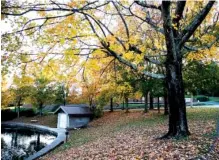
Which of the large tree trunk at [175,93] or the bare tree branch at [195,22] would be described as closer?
the bare tree branch at [195,22]

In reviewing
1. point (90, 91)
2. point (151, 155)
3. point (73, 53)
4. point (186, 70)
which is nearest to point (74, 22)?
point (73, 53)

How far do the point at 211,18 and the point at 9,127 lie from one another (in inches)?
1393

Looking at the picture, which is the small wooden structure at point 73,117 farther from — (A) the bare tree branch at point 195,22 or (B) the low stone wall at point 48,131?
(A) the bare tree branch at point 195,22

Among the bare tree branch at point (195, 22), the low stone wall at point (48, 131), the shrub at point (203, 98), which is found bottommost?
the low stone wall at point (48, 131)

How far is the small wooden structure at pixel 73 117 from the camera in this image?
36.0 metres

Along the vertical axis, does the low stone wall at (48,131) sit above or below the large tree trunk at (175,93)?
below

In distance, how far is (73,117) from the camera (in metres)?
36.6

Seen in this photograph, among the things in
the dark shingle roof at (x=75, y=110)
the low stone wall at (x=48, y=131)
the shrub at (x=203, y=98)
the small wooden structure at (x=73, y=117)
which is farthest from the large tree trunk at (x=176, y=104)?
the shrub at (x=203, y=98)

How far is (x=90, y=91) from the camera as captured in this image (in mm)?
37500

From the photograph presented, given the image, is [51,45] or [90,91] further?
[90,91]

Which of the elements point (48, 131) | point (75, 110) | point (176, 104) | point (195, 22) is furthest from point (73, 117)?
point (195, 22)

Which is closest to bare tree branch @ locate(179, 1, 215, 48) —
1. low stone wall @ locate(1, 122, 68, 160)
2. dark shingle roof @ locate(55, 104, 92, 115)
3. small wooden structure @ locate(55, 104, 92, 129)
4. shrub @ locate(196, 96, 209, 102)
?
low stone wall @ locate(1, 122, 68, 160)

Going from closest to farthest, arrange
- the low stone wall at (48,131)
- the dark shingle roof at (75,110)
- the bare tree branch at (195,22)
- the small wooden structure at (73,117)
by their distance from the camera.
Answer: the bare tree branch at (195,22)
the low stone wall at (48,131)
the small wooden structure at (73,117)
the dark shingle roof at (75,110)

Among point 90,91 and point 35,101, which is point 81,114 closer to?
point 90,91
